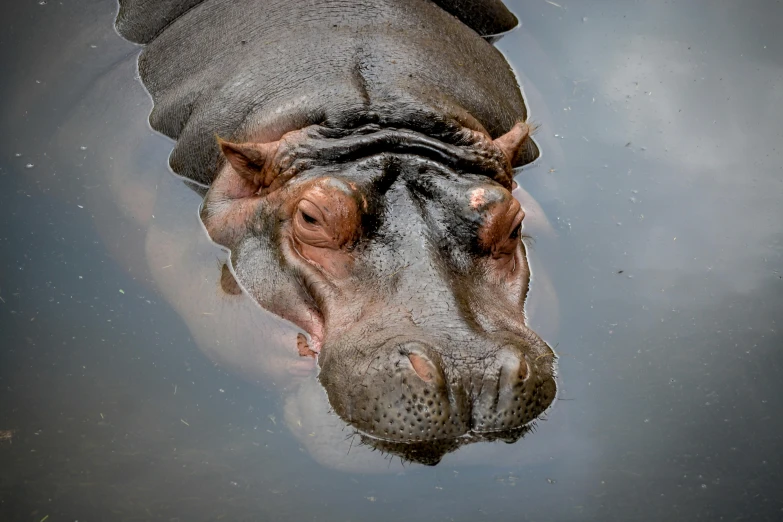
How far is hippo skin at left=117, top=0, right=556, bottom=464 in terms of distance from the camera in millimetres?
3982

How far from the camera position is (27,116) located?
20.4 feet

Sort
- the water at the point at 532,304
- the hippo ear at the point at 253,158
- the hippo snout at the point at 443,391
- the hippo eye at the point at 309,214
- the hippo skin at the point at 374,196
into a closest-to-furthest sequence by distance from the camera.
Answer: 1. the hippo snout at the point at 443,391
2. the hippo skin at the point at 374,196
3. the water at the point at 532,304
4. the hippo eye at the point at 309,214
5. the hippo ear at the point at 253,158

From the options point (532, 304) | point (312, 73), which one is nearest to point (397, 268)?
point (532, 304)

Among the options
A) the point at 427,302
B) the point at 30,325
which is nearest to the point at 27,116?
the point at 30,325

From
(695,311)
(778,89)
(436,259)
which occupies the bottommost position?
(695,311)

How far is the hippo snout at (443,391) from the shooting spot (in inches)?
152

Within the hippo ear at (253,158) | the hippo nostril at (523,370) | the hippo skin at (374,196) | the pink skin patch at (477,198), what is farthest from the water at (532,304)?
the pink skin patch at (477,198)

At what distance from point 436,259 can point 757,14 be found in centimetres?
475

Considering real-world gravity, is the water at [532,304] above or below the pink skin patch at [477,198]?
below

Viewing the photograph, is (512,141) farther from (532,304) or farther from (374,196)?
(374,196)

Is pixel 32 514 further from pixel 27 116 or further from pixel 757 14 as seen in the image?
pixel 757 14

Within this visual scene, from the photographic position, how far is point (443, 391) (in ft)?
12.6

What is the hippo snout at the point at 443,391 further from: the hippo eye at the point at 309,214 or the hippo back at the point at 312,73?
Answer: the hippo back at the point at 312,73

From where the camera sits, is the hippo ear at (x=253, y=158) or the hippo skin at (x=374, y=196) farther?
the hippo ear at (x=253, y=158)
